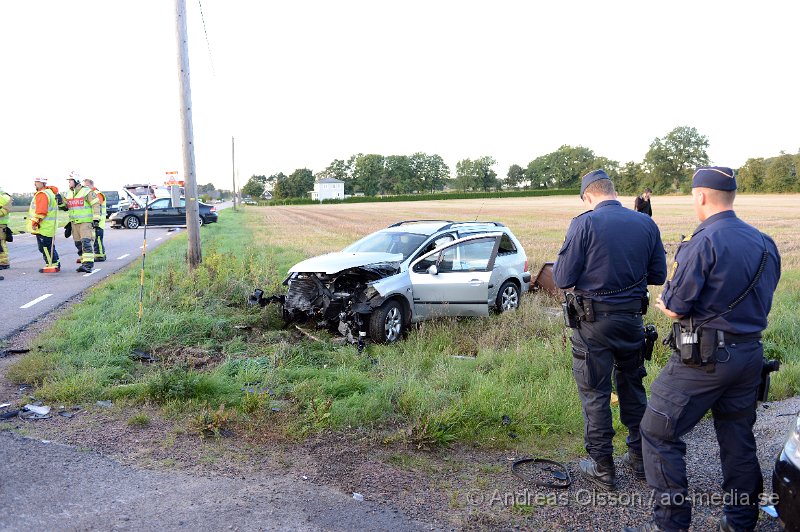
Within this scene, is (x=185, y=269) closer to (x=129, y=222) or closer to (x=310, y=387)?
(x=310, y=387)

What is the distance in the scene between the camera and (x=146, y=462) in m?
4.14

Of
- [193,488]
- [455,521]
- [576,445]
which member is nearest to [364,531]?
[455,521]

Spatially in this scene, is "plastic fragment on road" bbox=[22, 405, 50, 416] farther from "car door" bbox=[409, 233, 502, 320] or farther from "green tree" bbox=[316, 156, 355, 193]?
"green tree" bbox=[316, 156, 355, 193]

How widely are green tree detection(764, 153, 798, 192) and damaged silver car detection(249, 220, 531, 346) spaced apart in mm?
76808

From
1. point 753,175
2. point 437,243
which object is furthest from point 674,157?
point 437,243

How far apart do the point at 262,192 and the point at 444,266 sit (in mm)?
143051

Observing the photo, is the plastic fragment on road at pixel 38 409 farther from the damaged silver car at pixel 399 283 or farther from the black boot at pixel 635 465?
the black boot at pixel 635 465

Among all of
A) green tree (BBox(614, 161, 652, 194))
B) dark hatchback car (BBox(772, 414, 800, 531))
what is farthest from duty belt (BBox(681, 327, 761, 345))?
green tree (BBox(614, 161, 652, 194))

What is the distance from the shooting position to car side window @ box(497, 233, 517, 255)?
926cm

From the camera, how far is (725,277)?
311 cm

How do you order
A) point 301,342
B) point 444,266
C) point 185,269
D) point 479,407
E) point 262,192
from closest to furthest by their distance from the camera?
point 479,407 < point 301,342 < point 444,266 < point 185,269 < point 262,192

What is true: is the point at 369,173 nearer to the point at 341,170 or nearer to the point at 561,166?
the point at 341,170

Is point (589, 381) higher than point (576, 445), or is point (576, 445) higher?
point (589, 381)

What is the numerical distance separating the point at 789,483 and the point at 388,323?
5170 millimetres
